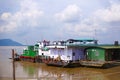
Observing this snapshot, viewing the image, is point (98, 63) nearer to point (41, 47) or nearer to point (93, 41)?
point (93, 41)

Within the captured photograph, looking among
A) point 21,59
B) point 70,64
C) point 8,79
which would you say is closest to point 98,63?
point 70,64

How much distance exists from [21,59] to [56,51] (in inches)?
Result: 349

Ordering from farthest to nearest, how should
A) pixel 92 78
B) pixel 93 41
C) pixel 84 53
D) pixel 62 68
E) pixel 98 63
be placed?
pixel 93 41
pixel 84 53
pixel 62 68
pixel 98 63
pixel 92 78

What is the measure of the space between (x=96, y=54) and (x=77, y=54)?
227cm

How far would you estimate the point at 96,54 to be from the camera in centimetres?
2666

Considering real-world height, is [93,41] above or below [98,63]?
above

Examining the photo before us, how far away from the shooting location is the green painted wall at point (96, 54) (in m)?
26.1

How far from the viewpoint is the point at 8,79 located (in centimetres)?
2022

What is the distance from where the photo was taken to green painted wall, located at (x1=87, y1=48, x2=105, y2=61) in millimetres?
26105

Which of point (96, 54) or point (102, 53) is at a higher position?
point (102, 53)

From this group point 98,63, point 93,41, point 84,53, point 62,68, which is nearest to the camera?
point 98,63

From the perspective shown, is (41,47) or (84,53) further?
(41,47)

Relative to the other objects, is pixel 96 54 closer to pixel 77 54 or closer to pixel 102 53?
pixel 102 53

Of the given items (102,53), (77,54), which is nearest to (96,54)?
(102,53)
